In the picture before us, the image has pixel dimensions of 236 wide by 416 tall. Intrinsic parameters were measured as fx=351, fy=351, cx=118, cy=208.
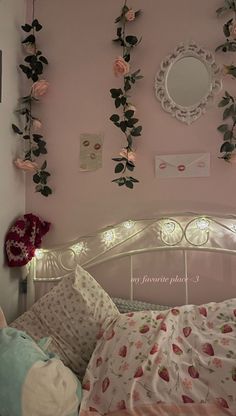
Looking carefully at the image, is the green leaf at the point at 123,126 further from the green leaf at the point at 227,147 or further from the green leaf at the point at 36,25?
the green leaf at the point at 36,25

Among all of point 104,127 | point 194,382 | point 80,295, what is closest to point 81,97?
point 104,127

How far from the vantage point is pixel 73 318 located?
4.94 ft

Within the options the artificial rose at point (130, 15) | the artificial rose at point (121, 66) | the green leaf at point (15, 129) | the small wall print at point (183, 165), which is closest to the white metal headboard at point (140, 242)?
the small wall print at point (183, 165)

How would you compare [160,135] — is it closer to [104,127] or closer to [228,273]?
[104,127]

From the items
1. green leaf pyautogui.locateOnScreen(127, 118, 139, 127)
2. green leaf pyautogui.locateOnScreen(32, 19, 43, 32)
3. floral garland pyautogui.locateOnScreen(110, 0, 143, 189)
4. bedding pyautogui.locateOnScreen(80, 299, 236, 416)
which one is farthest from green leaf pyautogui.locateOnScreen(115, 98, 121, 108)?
bedding pyautogui.locateOnScreen(80, 299, 236, 416)

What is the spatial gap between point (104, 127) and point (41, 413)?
139 cm

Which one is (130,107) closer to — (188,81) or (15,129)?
(188,81)

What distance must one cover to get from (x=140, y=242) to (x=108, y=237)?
6.9 inches

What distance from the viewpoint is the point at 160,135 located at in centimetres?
186

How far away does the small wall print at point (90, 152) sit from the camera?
1940mm

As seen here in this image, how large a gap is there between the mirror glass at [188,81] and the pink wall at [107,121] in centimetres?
9

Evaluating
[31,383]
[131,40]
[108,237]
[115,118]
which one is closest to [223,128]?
[115,118]

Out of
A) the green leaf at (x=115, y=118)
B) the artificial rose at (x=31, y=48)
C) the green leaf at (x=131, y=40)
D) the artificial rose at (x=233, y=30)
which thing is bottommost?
the green leaf at (x=115, y=118)

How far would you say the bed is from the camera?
1.13 metres
